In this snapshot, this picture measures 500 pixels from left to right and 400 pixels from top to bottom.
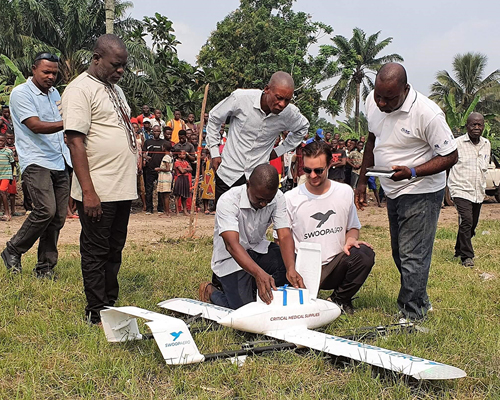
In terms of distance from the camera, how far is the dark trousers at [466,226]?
A: 23.2 feet

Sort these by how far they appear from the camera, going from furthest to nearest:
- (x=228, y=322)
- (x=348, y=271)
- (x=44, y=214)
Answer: (x=44, y=214)
(x=348, y=271)
(x=228, y=322)

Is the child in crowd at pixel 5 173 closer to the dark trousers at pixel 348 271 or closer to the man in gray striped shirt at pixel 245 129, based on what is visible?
the man in gray striped shirt at pixel 245 129

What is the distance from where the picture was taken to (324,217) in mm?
4586

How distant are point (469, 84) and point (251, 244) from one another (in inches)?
1759

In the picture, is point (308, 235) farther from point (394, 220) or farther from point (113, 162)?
point (113, 162)

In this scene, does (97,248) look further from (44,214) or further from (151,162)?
(151,162)

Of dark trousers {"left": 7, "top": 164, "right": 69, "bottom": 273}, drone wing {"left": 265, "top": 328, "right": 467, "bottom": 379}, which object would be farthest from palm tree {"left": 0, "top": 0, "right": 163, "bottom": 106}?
drone wing {"left": 265, "top": 328, "right": 467, "bottom": 379}

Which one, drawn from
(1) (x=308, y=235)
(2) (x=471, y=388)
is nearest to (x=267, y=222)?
(1) (x=308, y=235)

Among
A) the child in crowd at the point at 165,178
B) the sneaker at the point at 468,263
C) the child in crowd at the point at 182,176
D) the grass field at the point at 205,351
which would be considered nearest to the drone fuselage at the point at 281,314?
the grass field at the point at 205,351

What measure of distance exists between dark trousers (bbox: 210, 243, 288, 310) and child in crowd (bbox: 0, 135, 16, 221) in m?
7.66

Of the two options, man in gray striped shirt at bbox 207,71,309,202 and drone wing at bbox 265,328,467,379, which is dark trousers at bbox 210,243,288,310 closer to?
drone wing at bbox 265,328,467,379

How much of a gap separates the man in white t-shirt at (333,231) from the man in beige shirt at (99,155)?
59.3 inches

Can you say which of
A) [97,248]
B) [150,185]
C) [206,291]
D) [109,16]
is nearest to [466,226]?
[206,291]

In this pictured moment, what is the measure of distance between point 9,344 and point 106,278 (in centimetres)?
97
